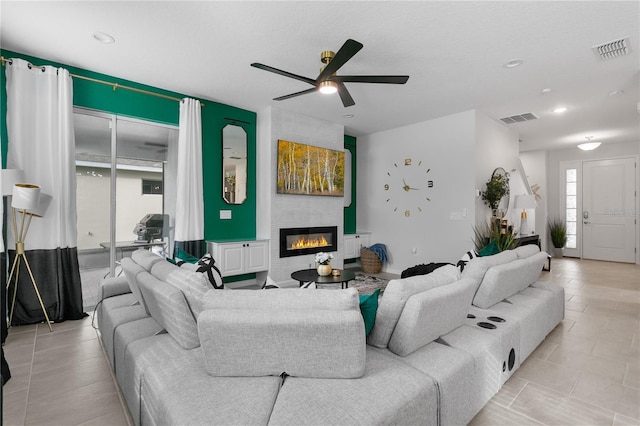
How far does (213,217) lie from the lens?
4.89m

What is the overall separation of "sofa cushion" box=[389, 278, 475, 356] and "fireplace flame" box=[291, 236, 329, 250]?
3630 millimetres

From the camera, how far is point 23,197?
9.76ft

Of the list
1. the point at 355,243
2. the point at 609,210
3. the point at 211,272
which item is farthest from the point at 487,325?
the point at 609,210

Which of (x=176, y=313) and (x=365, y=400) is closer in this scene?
(x=365, y=400)

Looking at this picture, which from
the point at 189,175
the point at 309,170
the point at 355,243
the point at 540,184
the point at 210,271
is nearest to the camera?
the point at 210,271

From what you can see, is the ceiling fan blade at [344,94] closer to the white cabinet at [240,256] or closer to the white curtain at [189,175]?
the white curtain at [189,175]

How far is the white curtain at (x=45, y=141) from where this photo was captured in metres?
3.27

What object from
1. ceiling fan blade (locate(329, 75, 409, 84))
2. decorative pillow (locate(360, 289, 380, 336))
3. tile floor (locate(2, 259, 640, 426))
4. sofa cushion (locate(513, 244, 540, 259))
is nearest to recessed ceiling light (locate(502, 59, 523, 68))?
ceiling fan blade (locate(329, 75, 409, 84))

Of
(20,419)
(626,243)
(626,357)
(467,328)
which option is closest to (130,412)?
(20,419)

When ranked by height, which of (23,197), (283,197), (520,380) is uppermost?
(283,197)

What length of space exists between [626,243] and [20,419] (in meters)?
10.2

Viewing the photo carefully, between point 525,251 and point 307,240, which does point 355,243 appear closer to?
point 307,240

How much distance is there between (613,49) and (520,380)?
3.22m

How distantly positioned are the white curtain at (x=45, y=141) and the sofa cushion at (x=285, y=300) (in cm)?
296
